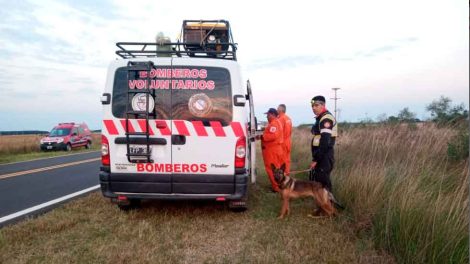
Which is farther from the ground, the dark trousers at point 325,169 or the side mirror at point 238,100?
the side mirror at point 238,100

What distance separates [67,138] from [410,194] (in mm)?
22052

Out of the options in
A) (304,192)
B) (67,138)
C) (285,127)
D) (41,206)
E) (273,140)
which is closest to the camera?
(304,192)

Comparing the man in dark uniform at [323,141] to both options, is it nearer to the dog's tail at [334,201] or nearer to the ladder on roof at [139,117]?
the dog's tail at [334,201]

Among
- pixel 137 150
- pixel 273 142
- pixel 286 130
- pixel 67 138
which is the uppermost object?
pixel 286 130

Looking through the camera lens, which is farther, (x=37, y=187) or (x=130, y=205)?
(x=37, y=187)

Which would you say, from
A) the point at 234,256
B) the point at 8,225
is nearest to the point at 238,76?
the point at 234,256

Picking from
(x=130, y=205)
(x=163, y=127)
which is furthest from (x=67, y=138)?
(x=163, y=127)

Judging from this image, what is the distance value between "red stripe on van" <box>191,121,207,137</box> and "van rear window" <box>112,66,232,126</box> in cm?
6

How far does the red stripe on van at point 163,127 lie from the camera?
15.7ft

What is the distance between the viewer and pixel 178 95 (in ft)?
15.8

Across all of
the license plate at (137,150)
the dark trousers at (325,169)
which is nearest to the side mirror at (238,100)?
the license plate at (137,150)

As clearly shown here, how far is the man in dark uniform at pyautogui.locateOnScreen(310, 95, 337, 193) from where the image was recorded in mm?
5195

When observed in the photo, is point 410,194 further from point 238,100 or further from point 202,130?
point 202,130

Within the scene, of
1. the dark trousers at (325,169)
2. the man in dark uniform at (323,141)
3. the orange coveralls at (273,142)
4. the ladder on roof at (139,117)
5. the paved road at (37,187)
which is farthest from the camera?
the orange coveralls at (273,142)
